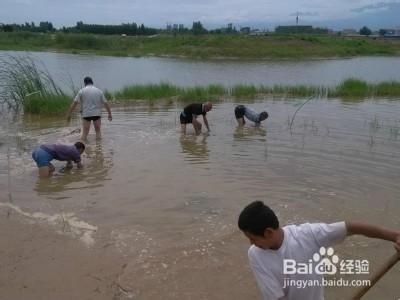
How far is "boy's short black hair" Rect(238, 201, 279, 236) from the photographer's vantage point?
8.12ft

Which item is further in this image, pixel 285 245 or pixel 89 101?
pixel 89 101

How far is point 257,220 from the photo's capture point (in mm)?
2480

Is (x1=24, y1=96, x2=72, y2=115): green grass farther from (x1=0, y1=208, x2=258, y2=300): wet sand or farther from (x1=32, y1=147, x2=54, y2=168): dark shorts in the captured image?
(x1=0, y1=208, x2=258, y2=300): wet sand

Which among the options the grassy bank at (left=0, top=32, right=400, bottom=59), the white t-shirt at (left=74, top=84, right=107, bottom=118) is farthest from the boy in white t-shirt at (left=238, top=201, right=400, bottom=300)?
the grassy bank at (left=0, top=32, right=400, bottom=59)

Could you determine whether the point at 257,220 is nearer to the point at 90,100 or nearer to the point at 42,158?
the point at 42,158

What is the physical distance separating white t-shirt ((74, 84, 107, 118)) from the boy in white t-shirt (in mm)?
8087

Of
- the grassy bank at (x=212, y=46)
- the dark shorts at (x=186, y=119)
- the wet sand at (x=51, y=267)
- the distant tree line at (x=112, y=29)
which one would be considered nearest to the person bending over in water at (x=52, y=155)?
the wet sand at (x=51, y=267)

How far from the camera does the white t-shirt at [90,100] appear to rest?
33.2 feet

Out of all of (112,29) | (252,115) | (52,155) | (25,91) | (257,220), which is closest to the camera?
(257,220)

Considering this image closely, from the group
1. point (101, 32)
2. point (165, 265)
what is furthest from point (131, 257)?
point (101, 32)

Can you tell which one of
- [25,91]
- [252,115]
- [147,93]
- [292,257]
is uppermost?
[292,257]

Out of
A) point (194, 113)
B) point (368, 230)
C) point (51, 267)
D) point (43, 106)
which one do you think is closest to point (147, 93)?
point (43, 106)

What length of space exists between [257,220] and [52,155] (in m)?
5.98

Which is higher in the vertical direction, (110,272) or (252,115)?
(252,115)
